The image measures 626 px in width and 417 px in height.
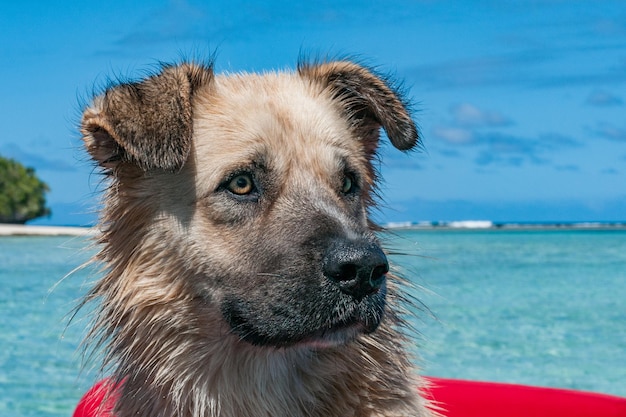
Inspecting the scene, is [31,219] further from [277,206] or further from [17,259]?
[277,206]

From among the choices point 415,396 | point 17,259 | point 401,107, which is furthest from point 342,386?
point 17,259

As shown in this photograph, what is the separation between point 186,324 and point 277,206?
65 centimetres

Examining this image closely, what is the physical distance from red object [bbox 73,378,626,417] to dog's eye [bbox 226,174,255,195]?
6.63 ft

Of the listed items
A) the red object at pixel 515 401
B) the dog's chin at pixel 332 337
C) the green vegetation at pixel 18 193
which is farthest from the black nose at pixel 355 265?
the green vegetation at pixel 18 193

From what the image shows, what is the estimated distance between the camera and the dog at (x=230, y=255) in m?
3.11

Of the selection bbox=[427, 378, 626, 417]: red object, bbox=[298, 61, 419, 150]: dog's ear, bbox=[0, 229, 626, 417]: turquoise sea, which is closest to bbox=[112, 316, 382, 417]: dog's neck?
bbox=[0, 229, 626, 417]: turquoise sea

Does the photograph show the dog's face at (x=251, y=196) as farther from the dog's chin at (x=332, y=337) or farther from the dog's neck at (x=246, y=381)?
the dog's neck at (x=246, y=381)

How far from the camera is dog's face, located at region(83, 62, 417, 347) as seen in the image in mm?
3000

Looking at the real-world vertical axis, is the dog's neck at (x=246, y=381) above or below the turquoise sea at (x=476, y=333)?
above

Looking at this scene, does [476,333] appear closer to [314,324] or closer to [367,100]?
[367,100]

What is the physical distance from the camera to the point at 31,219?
2431 inches

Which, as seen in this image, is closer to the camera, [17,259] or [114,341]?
[114,341]

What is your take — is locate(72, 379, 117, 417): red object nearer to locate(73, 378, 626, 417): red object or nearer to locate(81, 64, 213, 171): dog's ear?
locate(73, 378, 626, 417): red object

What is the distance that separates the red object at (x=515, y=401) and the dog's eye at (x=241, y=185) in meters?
2.02
